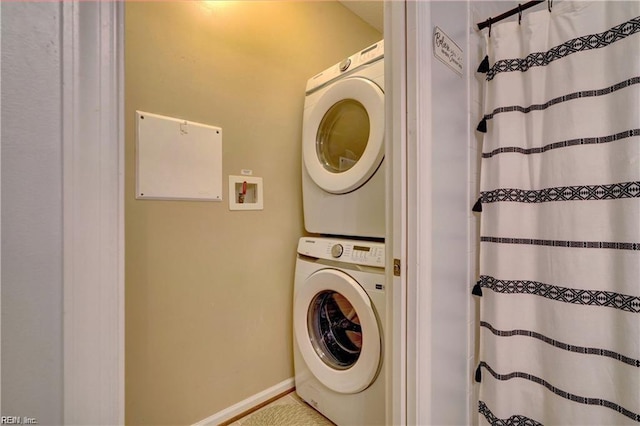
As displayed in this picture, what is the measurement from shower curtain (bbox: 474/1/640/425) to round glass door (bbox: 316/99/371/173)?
20.2 inches

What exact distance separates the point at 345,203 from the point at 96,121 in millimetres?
993

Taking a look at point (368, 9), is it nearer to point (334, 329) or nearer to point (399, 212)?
point (399, 212)

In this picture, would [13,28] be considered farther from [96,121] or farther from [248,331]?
[248,331]

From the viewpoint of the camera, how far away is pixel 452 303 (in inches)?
35.6

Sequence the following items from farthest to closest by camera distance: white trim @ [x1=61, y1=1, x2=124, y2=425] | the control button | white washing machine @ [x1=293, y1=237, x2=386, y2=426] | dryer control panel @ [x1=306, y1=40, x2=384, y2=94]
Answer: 1. the control button
2. dryer control panel @ [x1=306, y1=40, x2=384, y2=94]
3. white washing machine @ [x1=293, y1=237, x2=386, y2=426]
4. white trim @ [x1=61, y1=1, x2=124, y2=425]

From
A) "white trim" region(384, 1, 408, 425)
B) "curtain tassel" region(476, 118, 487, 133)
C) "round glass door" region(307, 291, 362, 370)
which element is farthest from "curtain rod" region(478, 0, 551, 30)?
"round glass door" region(307, 291, 362, 370)

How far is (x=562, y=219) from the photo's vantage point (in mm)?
836

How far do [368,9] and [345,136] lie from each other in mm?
1071

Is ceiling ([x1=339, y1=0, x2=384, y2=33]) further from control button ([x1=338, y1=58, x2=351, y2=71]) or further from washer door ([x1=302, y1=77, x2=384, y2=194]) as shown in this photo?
washer door ([x1=302, y1=77, x2=384, y2=194])

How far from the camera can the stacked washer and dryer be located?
1.08m

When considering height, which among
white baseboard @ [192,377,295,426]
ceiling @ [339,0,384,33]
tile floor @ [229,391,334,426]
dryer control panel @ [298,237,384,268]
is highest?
ceiling @ [339,0,384,33]

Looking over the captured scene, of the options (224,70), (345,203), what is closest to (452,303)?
(345,203)

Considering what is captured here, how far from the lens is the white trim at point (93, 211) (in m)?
0.33

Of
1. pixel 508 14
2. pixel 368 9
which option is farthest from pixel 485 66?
pixel 368 9
